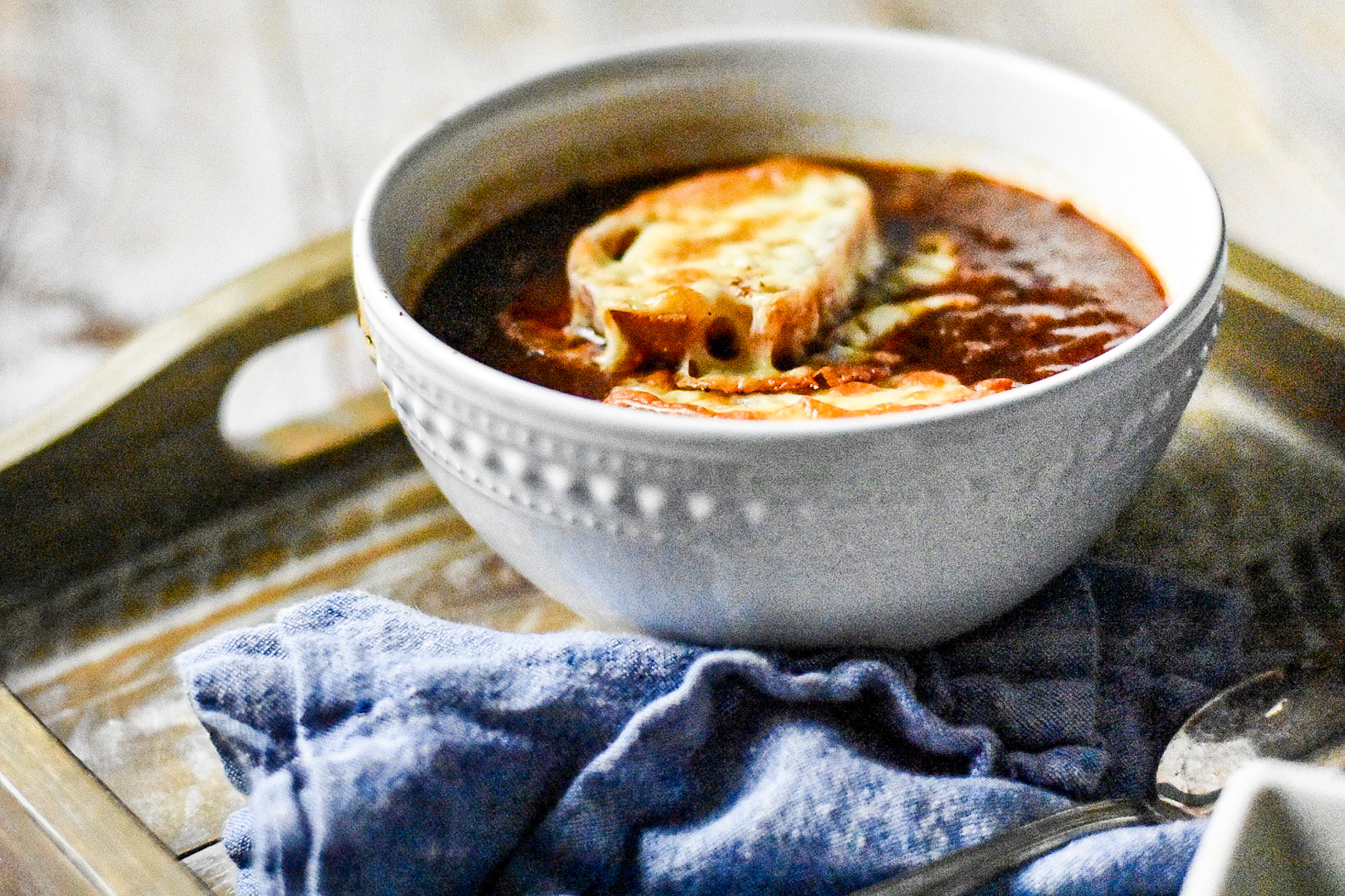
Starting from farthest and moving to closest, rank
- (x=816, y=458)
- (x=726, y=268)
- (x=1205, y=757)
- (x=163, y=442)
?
(x=163, y=442), (x=726, y=268), (x=1205, y=757), (x=816, y=458)

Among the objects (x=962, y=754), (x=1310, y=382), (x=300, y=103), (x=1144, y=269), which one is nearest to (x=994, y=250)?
(x=1144, y=269)

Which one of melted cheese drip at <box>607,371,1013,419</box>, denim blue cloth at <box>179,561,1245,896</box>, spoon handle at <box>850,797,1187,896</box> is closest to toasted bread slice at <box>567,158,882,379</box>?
melted cheese drip at <box>607,371,1013,419</box>

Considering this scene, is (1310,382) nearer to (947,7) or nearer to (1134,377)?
(1134,377)

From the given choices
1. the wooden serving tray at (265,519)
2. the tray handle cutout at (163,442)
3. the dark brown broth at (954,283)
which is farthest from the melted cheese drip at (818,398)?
the tray handle cutout at (163,442)

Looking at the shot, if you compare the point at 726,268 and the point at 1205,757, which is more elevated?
the point at 726,268

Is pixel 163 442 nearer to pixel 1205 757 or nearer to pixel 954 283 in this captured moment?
pixel 954 283

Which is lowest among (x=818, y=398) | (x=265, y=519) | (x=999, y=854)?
(x=265, y=519)

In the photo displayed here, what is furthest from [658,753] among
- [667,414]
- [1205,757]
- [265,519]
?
[265,519]
